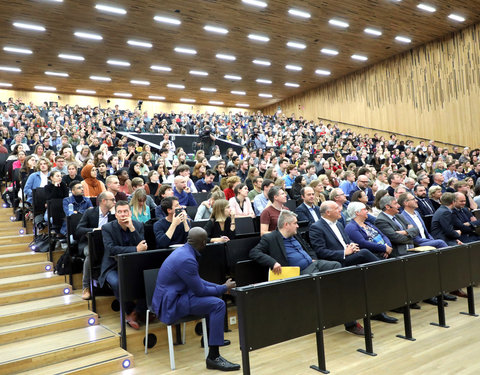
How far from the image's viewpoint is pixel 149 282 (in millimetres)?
2945

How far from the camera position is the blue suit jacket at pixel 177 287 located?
2.69 meters

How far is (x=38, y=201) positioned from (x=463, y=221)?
5066mm

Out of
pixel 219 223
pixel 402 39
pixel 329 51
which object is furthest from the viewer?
pixel 329 51

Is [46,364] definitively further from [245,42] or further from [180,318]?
[245,42]

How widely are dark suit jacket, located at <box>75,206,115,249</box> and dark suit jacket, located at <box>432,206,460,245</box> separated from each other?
3.61 metres

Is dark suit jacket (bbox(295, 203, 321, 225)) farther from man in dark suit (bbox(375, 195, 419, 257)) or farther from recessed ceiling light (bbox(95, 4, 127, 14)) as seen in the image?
recessed ceiling light (bbox(95, 4, 127, 14))

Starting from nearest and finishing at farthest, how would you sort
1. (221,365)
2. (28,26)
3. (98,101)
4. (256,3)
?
(221,365)
(256,3)
(28,26)
(98,101)

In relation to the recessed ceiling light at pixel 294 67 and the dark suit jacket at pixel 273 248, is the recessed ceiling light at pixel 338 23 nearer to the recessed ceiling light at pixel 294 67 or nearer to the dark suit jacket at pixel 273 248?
the recessed ceiling light at pixel 294 67

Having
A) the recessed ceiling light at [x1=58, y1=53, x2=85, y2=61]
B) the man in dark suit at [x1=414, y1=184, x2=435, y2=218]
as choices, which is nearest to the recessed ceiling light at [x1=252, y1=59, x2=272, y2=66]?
the recessed ceiling light at [x1=58, y1=53, x2=85, y2=61]

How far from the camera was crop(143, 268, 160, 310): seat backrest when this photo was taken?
9.57 feet

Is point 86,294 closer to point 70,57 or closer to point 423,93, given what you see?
point 70,57

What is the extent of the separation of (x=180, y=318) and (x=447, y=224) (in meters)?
3.40

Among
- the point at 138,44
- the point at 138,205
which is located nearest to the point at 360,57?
the point at 138,44

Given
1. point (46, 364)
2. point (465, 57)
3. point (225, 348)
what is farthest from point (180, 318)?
point (465, 57)
